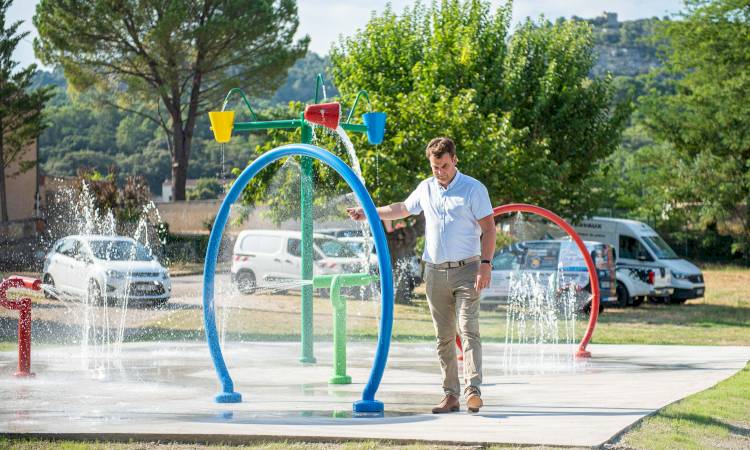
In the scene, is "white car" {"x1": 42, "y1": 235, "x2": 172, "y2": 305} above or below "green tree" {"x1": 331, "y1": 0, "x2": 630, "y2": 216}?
below

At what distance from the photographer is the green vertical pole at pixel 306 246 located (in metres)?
11.3

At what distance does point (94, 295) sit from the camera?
21562 mm

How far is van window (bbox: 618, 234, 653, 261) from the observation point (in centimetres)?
2680

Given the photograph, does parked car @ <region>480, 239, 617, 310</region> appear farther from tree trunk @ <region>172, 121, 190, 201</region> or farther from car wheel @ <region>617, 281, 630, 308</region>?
tree trunk @ <region>172, 121, 190, 201</region>

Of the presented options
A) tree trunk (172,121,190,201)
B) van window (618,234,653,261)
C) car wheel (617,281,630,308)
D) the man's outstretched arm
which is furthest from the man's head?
tree trunk (172,121,190,201)

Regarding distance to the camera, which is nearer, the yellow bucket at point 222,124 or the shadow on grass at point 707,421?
the shadow on grass at point 707,421

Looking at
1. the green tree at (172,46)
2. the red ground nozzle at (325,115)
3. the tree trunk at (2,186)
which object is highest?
the green tree at (172,46)

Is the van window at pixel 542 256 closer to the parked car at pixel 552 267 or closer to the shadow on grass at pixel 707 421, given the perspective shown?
the parked car at pixel 552 267

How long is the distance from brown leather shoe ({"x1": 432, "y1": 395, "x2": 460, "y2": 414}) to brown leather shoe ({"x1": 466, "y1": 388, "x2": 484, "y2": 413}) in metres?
0.13

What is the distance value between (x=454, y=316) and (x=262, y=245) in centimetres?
1438

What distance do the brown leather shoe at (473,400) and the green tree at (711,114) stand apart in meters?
31.1

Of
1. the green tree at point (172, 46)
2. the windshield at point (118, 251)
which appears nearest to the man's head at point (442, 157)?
the windshield at point (118, 251)

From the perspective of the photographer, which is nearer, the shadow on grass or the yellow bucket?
the shadow on grass

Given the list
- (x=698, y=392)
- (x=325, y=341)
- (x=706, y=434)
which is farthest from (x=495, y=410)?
(x=325, y=341)
